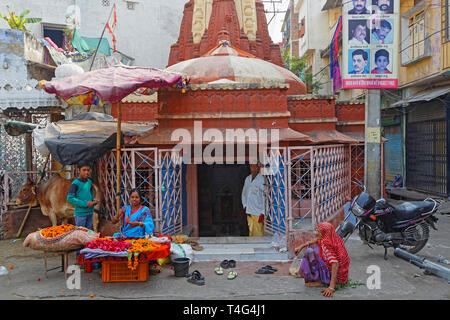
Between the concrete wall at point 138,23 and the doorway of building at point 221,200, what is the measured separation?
41.1ft

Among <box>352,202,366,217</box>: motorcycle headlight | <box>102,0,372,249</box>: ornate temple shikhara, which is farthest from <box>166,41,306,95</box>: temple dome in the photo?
<box>352,202,366,217</box>: motorcycle headlight

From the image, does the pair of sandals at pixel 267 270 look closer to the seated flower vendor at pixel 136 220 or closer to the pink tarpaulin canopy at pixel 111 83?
the seated flower vendor at pixel 136 220

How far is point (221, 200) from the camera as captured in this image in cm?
1077

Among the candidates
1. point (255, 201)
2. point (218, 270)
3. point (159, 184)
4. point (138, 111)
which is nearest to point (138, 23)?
point (138, 111)

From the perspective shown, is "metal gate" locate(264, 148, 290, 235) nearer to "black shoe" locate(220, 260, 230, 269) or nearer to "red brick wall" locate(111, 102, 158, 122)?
"black shoe" locate(220, 260, 230, 269)

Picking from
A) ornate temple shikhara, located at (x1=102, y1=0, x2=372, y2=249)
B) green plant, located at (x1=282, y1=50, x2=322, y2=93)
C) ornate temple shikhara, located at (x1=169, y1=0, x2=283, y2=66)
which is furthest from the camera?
green plant, located at (x1=282, y1=50, x2=322, y2=93)

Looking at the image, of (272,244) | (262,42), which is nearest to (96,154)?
(272,244)

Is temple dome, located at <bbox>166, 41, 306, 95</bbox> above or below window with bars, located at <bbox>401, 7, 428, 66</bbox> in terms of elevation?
below

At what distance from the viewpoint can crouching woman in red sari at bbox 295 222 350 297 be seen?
5.21 meters

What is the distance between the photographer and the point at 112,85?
21.4 feet

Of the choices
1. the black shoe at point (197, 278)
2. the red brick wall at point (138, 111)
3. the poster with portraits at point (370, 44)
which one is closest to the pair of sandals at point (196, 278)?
the black shoe at point (197, 278)

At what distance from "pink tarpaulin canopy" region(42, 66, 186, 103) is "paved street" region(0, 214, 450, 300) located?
9.49 feet

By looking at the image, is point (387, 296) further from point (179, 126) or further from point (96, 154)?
point (96, 154)

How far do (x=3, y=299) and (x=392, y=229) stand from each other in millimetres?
6181
